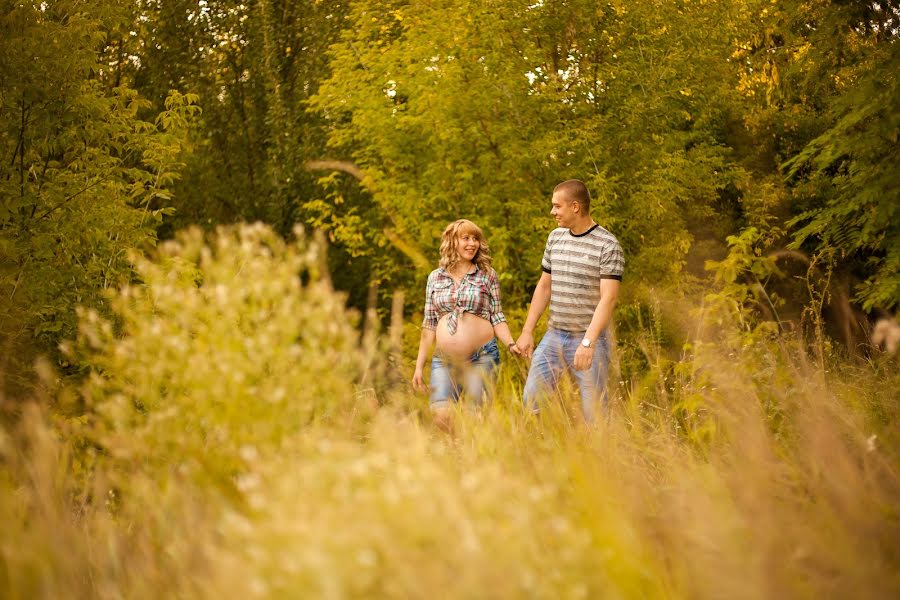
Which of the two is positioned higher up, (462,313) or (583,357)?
(462,313)

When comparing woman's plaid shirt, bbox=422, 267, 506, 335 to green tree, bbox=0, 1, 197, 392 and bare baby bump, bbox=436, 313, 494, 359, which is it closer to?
bare baby bump, bbox=436, 313, 494, 359

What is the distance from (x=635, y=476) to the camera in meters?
3.39

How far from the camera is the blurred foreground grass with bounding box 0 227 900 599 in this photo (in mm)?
2125

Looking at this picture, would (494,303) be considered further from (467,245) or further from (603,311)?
(603,311)

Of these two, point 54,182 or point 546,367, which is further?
point 54,182

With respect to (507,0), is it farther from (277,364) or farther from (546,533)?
(546,533)

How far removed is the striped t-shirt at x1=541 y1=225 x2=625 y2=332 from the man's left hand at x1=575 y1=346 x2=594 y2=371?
10.0 inches

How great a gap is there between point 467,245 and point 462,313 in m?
0.45

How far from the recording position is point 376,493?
2.28 metres

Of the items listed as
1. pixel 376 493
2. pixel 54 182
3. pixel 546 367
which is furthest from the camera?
pixel 54 182

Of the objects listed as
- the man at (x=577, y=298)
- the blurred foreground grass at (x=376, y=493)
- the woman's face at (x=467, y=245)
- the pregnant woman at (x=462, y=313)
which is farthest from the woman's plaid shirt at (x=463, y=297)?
the blurred foreground grass at (x=376, y=493)

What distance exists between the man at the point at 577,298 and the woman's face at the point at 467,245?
52cm

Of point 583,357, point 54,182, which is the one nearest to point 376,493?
point 583,357


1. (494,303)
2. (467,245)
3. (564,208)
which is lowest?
(494,303)
